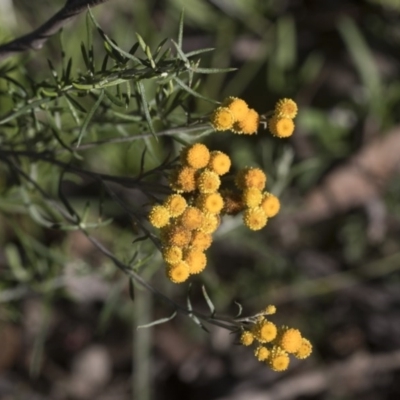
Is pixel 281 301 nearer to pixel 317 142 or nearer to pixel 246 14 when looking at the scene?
pixel 317 142

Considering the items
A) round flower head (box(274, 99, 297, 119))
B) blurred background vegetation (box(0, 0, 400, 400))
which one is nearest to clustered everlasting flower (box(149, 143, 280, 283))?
round flower head (box(274, 99, 297, 119))

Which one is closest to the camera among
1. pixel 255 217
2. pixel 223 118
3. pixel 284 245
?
pixel 223 118

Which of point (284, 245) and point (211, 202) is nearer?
point (211, 202)

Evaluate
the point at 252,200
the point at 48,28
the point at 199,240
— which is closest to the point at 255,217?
the point at 252,200

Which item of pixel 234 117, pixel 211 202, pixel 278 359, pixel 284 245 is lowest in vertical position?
pixel 278 359

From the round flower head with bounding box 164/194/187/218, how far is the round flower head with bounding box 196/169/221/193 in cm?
5

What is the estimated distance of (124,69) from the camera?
1.30 m

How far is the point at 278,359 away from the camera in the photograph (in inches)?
53.0

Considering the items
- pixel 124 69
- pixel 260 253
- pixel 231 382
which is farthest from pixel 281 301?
pixel 124 69

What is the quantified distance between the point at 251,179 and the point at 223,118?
0.54 feet

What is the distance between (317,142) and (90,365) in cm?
184

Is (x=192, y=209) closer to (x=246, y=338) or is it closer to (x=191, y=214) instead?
(x=191, y=214)

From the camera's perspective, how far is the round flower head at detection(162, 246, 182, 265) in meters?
1.32

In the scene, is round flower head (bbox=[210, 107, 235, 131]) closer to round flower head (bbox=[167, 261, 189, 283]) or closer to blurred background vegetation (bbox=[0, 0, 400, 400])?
round flower head (bbox=[167, 261, 189, 283])
